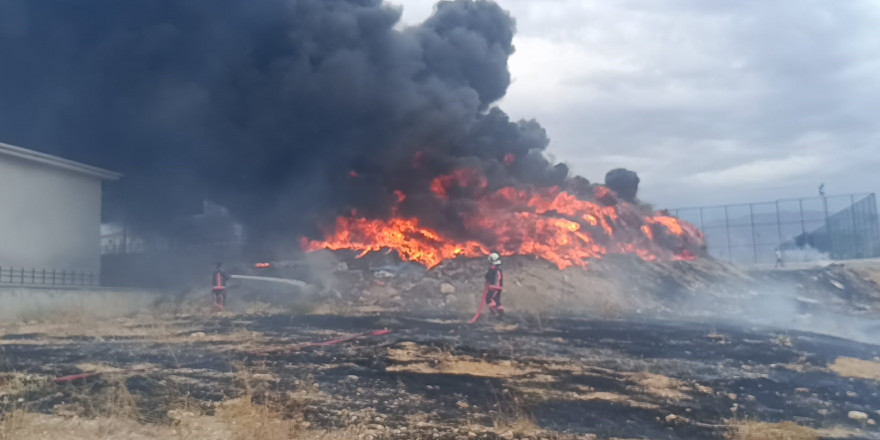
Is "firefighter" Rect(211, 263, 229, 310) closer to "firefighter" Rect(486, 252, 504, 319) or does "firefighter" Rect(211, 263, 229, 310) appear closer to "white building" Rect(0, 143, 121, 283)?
"white building" Rect(0, 143, 121, 283)

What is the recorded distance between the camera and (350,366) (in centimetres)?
937

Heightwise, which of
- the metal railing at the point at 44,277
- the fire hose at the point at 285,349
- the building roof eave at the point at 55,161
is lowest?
the fire hose at the point at 285,349

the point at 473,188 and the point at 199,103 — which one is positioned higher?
the point at 199,103

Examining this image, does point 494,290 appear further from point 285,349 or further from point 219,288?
point 219,288

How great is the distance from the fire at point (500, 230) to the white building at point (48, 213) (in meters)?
7.35

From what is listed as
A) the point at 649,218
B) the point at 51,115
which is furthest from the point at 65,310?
the point at 649,218

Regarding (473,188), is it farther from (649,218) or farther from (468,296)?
(649,218)

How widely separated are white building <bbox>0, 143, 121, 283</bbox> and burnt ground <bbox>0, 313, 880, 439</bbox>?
23.8 ft

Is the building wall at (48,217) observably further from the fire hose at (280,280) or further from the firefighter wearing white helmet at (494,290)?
the firefighter wearing white helmet at (494,290)

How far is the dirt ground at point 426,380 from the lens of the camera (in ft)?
21.4

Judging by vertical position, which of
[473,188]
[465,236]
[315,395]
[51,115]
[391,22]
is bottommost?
[315,395]

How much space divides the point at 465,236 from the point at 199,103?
35.5ft

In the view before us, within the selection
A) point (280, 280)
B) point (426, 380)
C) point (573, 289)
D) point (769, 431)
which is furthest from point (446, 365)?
point (573, 289)

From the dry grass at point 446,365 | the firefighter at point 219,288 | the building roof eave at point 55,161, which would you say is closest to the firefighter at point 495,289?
the dry grass at point 446,365
